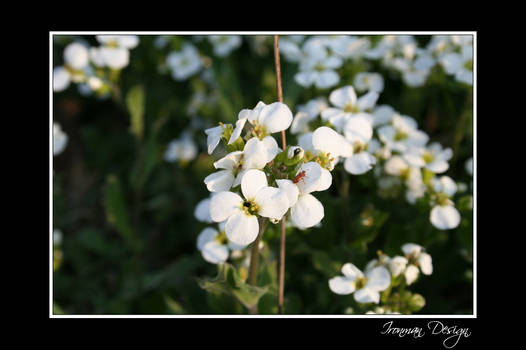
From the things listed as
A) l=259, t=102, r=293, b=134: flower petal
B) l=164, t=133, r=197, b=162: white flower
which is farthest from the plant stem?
l=164, t=133, r=197, b=162: white flower

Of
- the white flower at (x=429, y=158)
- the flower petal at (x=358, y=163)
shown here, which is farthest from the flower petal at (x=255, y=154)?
the white flower at (x=429, y=158)

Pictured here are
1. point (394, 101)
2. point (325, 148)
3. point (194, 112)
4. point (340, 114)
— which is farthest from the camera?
point (194, 112)

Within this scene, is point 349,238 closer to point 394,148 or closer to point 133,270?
point 394,148

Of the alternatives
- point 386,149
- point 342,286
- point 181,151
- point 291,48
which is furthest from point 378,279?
point 181,151

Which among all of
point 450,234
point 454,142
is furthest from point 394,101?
point 450,234

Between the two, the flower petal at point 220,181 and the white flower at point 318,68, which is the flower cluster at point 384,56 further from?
the flower petal at point 220,181

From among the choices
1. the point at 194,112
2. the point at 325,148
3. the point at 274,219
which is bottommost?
the point at 274,219

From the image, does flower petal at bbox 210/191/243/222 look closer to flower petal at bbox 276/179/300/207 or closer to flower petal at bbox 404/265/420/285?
flower petal at bbox 276/179/300/207
